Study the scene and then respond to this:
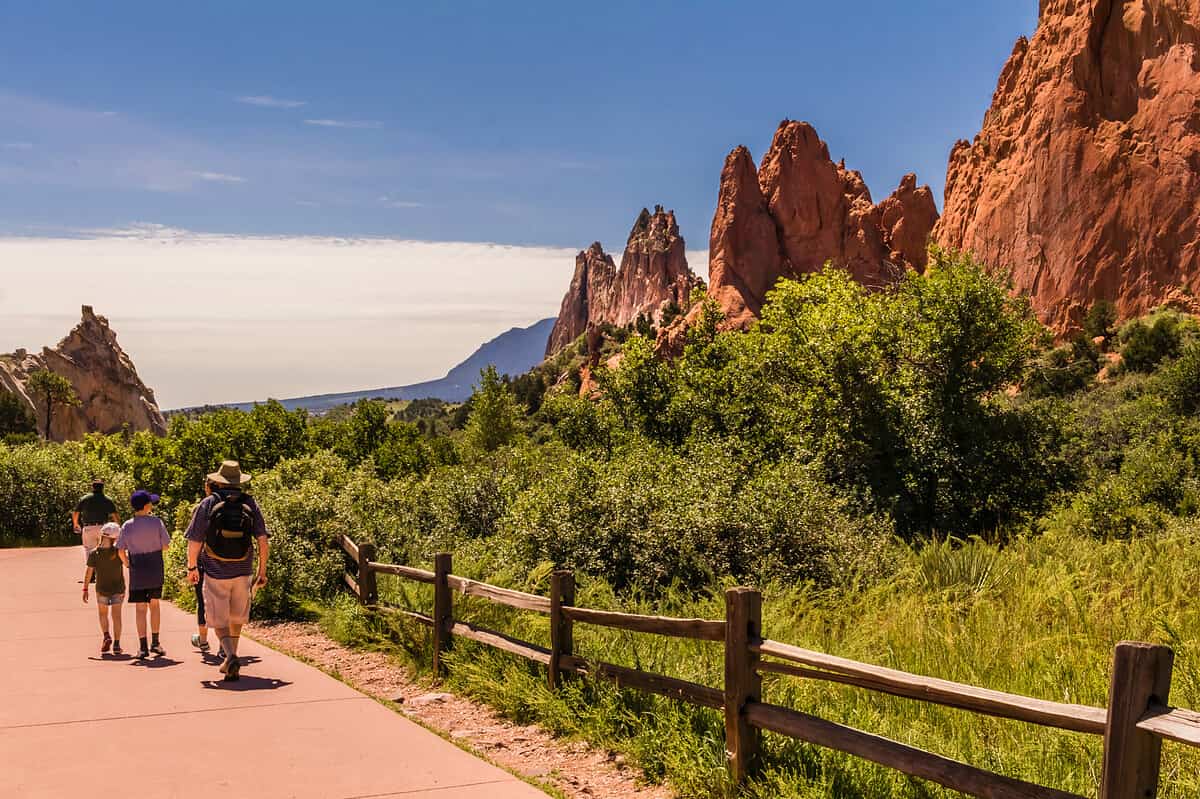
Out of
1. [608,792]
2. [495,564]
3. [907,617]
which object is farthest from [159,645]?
[907,617]

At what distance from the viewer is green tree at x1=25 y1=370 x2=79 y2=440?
348 feet

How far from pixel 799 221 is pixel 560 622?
107024 mm

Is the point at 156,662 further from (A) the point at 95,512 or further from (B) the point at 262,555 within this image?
(A) the point at 95,512

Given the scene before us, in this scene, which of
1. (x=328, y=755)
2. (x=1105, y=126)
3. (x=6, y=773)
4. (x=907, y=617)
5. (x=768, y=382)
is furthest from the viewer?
(x=1105, y=126)

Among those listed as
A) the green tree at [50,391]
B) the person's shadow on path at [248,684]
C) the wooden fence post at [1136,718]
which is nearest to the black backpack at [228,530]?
the person's shadow on path at [248,684]

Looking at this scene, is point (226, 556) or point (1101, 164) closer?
point (226, 556)

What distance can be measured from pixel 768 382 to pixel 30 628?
1322 cm

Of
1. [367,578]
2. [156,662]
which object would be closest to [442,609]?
[367,578]

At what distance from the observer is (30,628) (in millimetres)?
12344

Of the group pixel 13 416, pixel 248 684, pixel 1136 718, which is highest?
pixel 13 416

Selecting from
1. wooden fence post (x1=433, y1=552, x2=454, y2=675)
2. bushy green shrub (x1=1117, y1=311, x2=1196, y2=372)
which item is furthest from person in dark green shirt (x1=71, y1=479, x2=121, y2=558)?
bushy green shrub (x1=1117, y1=311, x2=1196, y2=372)

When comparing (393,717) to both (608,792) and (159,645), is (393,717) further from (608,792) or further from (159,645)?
(159,645)

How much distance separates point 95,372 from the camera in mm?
134500

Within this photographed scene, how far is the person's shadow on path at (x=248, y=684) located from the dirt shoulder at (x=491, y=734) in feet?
2.68
